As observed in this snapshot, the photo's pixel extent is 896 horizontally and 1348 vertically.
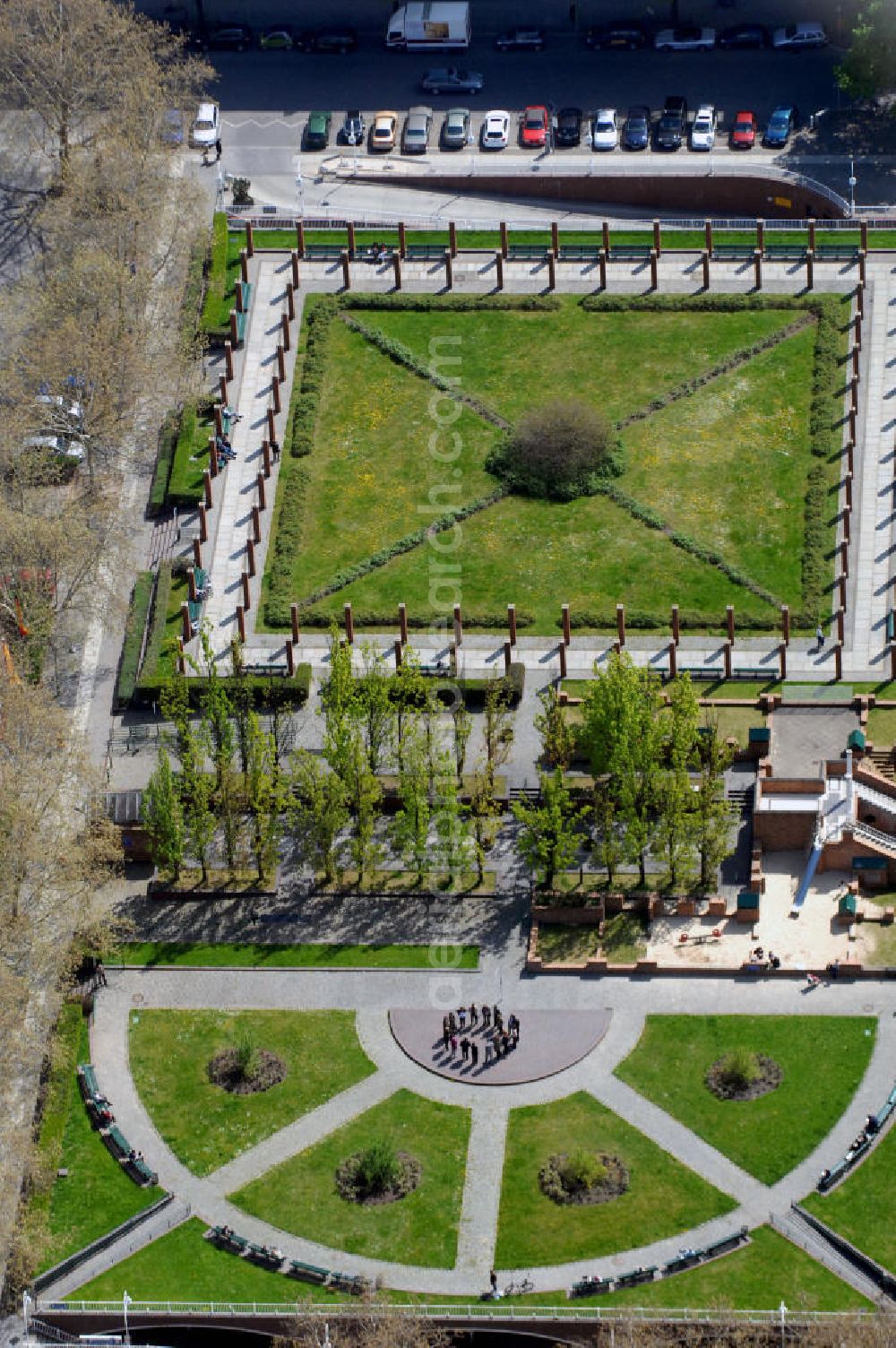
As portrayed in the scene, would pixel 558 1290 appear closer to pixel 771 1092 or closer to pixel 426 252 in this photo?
pixel 771 1092

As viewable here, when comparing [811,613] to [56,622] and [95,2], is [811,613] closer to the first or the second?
[56,622]

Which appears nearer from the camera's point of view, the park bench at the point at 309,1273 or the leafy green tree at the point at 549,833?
the park bench at the point at 309,1273

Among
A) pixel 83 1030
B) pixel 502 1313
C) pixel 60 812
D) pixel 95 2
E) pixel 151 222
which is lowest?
pixel 502 1313

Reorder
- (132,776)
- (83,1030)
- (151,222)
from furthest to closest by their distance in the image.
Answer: (151,222), (132,776), (83,1030)

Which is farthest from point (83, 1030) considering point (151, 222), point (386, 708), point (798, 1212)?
point (151, 222)

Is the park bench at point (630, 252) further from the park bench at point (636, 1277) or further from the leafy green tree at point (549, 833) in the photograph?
the park bench at point (636, 1277)

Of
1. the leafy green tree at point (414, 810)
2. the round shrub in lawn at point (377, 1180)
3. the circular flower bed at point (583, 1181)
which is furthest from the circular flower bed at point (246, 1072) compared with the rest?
the circular flower bed at point (583, 1181)

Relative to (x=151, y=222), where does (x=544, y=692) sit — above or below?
below
